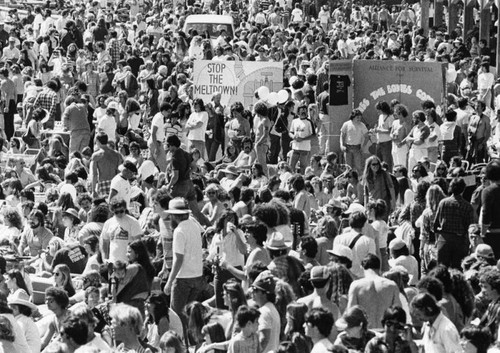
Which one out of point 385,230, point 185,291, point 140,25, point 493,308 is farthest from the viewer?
point 140,25

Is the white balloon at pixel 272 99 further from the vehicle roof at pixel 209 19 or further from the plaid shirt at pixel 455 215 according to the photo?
the vehicle roof at pixel 209 19

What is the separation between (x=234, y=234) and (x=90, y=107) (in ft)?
35.4

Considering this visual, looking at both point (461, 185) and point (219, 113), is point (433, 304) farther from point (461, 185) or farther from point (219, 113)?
point (219, 113)

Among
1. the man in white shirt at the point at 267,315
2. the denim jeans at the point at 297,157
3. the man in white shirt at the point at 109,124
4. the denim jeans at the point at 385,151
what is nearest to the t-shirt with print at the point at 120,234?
the man in white shirt at the point at 267,315

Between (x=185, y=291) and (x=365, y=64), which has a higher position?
(x=365, y=64)

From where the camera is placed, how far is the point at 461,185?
49.5 feet

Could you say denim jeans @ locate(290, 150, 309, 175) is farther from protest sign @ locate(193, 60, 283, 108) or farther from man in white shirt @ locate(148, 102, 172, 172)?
protest sign @ locate(193, 60, 283, 108)

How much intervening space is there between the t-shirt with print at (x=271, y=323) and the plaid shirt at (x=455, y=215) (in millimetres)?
4224

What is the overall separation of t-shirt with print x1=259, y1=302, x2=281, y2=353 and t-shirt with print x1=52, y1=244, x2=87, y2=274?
4.23m

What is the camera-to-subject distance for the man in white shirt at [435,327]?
414 inches

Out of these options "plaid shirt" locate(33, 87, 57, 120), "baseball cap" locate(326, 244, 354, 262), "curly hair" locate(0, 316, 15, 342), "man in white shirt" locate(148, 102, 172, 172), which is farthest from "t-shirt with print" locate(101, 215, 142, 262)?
"plaid shirt" locate(33, 87, 57, 120)

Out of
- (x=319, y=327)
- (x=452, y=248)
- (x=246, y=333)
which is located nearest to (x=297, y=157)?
(x=452, y=248)

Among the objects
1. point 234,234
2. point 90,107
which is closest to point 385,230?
point 234,234

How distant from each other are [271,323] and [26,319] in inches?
83.4
